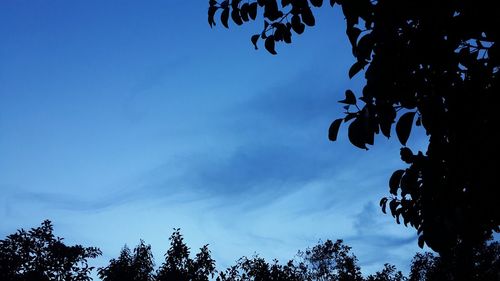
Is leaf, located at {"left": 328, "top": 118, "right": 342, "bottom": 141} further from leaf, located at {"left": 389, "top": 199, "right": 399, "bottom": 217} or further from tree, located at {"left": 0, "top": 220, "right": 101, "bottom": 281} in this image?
tree, located at {"left": 0, "top": 220, "right": 101, "bottom": 281}

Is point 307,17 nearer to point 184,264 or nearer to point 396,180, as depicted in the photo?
point 396,180

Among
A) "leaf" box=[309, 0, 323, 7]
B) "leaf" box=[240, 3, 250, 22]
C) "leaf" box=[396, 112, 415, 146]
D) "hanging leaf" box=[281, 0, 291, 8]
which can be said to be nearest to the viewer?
"leaf" box=[396, 112, 415, 146]

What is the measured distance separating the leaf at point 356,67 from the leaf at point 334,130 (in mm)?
427

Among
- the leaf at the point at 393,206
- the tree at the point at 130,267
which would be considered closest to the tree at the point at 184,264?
the tree at the point at 130,267

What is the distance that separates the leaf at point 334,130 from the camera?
223cm

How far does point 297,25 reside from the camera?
3439 millimetres

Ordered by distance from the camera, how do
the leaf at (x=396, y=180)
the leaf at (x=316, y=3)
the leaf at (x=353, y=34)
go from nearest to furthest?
the leaf at (x=396, y=180)
the leaf at (x=353, y=34)
the leaf at (x=316, y=3)

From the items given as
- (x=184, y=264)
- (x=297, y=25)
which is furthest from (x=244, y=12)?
(x=184, y=264)

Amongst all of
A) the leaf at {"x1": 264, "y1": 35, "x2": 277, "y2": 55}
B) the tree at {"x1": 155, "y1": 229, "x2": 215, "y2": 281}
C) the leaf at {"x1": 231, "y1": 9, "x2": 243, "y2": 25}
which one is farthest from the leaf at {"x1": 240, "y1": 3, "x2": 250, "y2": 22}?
the tree at {"x1": 155, "y1": 229, "x2": 215, "y2": 281}

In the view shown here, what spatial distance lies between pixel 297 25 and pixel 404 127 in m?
1.85

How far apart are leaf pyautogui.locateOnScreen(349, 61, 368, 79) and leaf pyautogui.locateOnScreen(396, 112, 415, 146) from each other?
0.57m

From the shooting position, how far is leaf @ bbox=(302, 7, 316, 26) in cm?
322

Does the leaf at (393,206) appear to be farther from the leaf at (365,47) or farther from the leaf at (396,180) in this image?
the leaf at (365,47)

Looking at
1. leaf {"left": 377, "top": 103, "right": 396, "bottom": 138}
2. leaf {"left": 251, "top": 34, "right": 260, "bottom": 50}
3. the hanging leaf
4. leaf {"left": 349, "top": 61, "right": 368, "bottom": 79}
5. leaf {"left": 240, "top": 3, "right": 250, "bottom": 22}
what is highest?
leaf {"left": 240, "top": 3, "right": 250, "bottom": 22}
